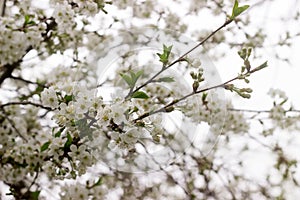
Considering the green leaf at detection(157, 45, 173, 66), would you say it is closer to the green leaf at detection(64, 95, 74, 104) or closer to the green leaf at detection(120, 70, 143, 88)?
the green leaf at detection(120, 70, 143, 88)

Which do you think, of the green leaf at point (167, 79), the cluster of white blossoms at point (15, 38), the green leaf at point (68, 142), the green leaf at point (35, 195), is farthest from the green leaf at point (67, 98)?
the cluster of white blossoms at point (15, 38)

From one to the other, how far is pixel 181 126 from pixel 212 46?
1727 millimetres

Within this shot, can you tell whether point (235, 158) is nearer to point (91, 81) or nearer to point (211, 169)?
point (211, 169)

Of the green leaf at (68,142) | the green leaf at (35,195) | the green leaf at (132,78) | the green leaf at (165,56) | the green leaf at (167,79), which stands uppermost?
the green leaf at (165,56)

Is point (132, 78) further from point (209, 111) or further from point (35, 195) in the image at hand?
point (35, 195)

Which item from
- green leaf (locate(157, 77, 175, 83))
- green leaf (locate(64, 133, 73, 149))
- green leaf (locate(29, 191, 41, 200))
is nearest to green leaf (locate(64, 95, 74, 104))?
green leaf (locate(64, 133, 73, 149))

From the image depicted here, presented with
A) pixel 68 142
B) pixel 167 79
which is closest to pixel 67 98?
pixel 68 142

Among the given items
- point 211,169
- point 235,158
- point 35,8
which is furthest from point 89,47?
point 235,158

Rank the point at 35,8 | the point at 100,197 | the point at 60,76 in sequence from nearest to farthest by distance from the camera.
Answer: the point at 100,197, the point at 35,8, the point at 60,76

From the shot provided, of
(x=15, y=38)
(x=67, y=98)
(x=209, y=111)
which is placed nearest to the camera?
(x=67, y=98)

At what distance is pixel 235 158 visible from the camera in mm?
2961

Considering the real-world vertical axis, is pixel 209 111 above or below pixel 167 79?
above

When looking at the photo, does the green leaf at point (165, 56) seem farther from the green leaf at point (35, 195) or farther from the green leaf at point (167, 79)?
the green leaf at point (35, 195)

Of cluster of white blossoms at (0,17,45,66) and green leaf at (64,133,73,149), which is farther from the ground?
cluster of white blossoms at (0,17,45,66)
